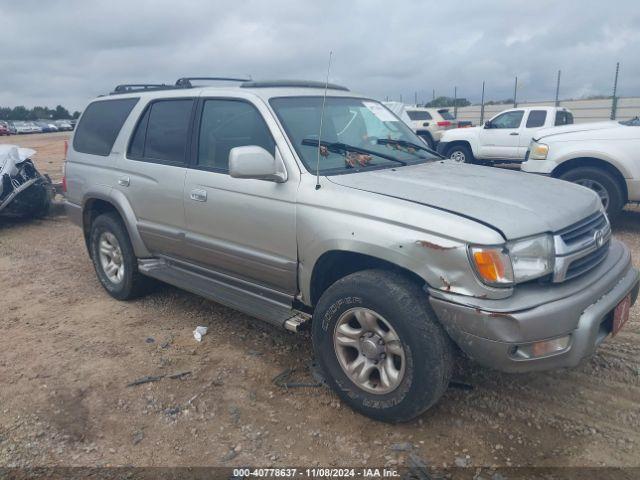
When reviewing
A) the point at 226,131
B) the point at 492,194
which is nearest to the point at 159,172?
the point at 226,131

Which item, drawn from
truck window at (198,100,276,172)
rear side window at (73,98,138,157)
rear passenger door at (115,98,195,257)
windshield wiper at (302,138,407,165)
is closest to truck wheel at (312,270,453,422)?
windshield wiper at (302,138,407,165)

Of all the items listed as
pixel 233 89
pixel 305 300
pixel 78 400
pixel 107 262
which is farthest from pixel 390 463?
pixel 107 262

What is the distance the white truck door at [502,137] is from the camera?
12.2 metres

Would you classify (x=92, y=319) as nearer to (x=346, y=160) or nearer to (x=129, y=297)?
(x=129, y=297)

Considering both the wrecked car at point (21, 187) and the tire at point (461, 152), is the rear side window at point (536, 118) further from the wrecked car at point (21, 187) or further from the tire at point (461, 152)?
the wrecked car at point (21, 187)

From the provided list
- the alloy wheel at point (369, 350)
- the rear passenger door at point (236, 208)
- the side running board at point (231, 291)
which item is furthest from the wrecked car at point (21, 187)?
the alloy wheel at point (369, 350)

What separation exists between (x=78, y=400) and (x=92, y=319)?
1.36 metres

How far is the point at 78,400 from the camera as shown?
11.0ft

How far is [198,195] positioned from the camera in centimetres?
381

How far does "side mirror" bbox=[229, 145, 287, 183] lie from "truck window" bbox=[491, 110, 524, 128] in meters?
10.5

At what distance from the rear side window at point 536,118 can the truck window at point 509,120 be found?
213 millimetres

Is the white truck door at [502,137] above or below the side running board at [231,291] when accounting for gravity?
above

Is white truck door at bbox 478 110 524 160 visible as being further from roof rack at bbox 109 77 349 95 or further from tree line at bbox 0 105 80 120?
tree line at bbox 0 105 80 120

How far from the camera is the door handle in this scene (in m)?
3.77
